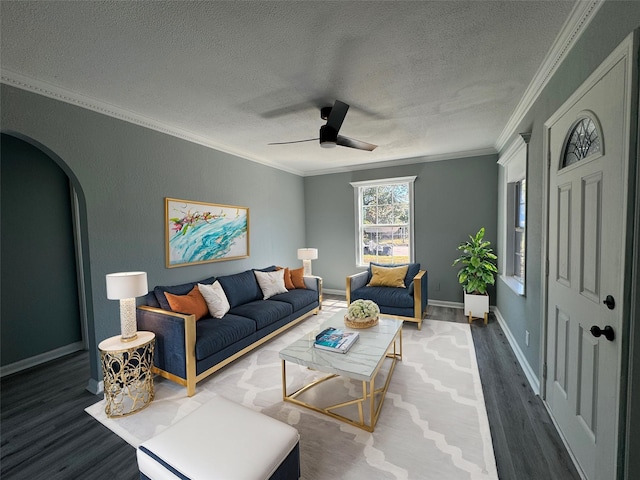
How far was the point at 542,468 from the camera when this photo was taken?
5.40 ft

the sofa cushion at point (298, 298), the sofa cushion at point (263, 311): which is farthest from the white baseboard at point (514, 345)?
the sofa cushion at point (263, 311)

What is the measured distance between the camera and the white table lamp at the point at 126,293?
2.33 meters

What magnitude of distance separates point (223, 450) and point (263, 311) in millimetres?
2089

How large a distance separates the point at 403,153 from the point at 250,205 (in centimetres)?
279

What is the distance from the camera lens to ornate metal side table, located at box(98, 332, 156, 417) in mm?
2215

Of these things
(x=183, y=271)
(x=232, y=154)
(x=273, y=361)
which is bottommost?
(x=273, y=361)

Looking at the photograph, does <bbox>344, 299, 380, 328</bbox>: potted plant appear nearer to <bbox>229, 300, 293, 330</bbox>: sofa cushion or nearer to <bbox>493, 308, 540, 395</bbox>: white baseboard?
<bbox>229, 300, 293, 330</bbox>: sofa cushion

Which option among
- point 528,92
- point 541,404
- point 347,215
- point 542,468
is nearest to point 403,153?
point 347,215

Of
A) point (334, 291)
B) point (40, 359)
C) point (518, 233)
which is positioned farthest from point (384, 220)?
point (40, 359)

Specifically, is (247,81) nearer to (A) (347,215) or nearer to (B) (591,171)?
(B) (591,171)

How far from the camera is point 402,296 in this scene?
400 centimetres

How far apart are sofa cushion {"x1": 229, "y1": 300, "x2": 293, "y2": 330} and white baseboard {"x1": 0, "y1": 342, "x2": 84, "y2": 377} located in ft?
6.54

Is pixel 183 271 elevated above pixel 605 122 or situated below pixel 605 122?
below

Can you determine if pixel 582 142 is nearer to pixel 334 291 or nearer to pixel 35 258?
pixel 334 291
